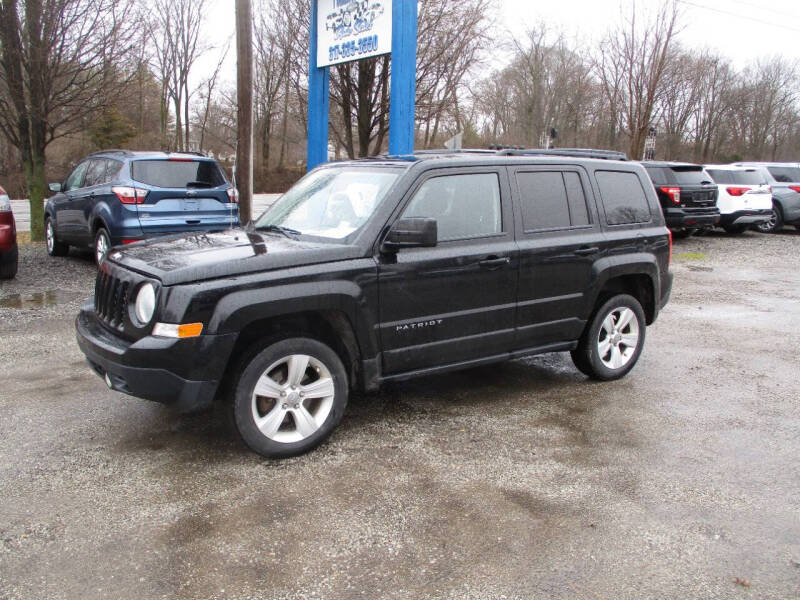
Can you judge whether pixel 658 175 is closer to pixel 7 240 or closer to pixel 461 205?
pixel 461 205

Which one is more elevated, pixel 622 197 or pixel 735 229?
pixel 622 197

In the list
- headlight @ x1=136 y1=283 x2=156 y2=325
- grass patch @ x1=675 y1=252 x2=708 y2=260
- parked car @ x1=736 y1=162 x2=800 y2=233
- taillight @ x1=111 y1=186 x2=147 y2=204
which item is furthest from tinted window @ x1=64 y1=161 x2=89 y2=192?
parked car @ x1=736 y1=162 x2=800 y2=233

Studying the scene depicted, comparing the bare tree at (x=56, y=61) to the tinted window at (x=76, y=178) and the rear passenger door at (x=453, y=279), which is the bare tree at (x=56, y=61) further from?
the rear passenger door at (x=453, y=279)

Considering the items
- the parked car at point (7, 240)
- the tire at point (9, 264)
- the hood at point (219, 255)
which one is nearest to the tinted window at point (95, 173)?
the parked car at point (7, 240)

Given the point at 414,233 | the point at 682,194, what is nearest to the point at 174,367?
the point at 414,233

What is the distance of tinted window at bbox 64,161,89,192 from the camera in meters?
10.9

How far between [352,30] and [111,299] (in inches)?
303

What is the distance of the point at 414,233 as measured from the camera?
4172mm

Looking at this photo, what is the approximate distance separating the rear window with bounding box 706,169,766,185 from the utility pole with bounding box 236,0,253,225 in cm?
1239

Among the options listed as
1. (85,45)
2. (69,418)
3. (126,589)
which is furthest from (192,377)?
(85,45)

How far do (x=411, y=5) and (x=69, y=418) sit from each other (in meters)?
7.47

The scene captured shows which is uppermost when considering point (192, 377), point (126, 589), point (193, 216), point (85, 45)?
point (85, 45)

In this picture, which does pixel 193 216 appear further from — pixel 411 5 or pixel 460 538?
pixel 460 538

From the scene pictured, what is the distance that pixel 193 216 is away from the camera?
9.70 metres
